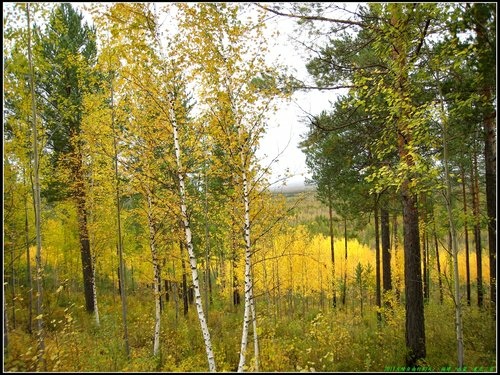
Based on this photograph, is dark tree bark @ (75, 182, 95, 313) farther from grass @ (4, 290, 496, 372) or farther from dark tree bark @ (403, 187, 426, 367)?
dark tree bark @ (403, 187, 426, 367)

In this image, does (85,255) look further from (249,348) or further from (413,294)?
(413,294)

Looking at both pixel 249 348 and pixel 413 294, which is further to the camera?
pixel 249 348

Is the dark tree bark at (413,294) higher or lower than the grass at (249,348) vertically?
higher

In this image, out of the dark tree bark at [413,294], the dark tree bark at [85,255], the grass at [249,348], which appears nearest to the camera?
the dark tree bark at [413,294]

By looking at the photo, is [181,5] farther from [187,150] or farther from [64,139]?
[64,139]

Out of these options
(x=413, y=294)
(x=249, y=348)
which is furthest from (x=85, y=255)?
(x=413, y=294)

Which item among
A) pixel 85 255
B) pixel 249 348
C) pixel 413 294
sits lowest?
pixel 249 348

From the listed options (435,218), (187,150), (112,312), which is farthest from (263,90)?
(112,312)

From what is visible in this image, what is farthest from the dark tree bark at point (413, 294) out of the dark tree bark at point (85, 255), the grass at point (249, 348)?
the dark tree bark at point (85, 255)

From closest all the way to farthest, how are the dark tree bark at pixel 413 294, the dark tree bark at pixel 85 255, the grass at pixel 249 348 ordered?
the dark tree bark at pixel 413 294
the grass at pixel 249 348
the dark tree bark at pixel 85 255

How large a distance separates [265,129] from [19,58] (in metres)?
5.13

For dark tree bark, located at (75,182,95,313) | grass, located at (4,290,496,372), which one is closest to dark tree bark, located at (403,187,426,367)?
grass, located at (4,290,496,372)

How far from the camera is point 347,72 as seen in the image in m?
7.12

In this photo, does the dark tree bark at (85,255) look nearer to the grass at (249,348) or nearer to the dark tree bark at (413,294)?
the grass at (249,348)
